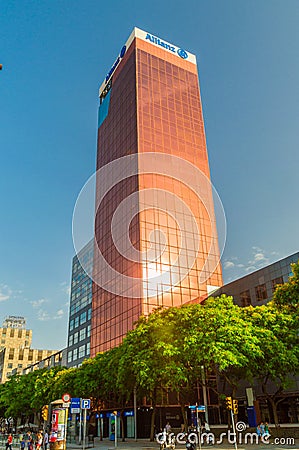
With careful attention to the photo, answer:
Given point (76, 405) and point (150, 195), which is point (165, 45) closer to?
point (150, 195)

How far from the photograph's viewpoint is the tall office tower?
66.4m

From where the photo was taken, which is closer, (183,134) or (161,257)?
(161,257)

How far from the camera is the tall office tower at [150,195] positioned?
6644cm

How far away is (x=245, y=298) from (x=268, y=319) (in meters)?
23.2

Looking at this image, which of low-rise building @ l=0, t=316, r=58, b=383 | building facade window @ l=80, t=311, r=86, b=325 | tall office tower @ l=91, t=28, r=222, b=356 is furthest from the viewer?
low-rise building @ l=0, t=316, r=58, b=383

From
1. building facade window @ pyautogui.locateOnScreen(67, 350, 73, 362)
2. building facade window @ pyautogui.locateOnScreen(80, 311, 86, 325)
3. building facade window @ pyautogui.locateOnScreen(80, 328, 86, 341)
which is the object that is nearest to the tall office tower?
building facade window @ pyautogui.locateOnScreen(80, 328, 86, 341)

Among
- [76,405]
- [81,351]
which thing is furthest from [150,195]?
[81,351]

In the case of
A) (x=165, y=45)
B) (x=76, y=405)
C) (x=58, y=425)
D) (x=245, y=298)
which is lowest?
(x=58, y=425)

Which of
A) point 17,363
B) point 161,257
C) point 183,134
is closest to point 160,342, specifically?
point 161,257

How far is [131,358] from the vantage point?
1561 inches

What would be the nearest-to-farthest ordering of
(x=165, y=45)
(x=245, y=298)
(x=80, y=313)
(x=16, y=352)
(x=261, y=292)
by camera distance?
1. (x=261, y=292)
2. (x=245, y=298)
3. (x=165, y=45)
4. (x=80, y=313)
5. (x=16, y=352)

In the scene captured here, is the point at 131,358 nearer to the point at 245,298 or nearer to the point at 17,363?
the point at 245,298

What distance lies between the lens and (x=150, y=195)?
7088 cm

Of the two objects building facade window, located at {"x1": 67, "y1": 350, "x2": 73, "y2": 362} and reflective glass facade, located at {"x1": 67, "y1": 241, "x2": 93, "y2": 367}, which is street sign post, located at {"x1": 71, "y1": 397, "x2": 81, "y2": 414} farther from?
building facade window, located at {"x1": 67, "y1": 350, "x2": 73, "y2": 362}
